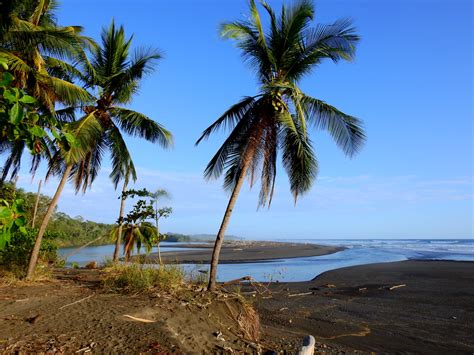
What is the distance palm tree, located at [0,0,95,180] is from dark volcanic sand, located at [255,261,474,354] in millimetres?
8718

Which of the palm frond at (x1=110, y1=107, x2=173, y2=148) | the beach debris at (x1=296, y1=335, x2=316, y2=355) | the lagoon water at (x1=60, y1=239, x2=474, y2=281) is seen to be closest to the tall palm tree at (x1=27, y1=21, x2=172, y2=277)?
the palm frond at (x1=110, y1=107, x2=173, y2=148)

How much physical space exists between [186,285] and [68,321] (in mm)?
2887

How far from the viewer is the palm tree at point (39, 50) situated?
9820mm

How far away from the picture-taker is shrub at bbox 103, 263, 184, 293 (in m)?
8.52

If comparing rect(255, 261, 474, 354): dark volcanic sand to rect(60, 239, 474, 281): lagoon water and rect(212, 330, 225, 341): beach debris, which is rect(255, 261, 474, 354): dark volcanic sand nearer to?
rect(212, 330, 225, 341): beach debris

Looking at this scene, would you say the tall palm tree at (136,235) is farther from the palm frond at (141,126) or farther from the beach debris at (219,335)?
the beach debris at (219,335)

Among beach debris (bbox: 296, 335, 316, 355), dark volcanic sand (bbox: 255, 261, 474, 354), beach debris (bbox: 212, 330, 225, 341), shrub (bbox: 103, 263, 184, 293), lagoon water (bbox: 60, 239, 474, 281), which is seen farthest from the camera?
lagoon water (bbox: 60, 239, 474, 281)

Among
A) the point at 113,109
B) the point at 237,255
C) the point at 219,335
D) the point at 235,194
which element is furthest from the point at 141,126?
the point at 237,255

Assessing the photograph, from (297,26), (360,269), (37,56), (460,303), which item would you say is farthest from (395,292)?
(37,56)

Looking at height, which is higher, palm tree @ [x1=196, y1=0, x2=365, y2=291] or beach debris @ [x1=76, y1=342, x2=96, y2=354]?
palm tree @ [x1=196, y1=0, x2=365, y2=291]

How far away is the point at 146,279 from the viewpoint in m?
8.56

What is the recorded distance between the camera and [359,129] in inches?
401

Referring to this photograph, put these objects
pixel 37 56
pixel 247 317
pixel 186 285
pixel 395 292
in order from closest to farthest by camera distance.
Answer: pixel 247 317 → pixel 186 285 → pixel 37 56 → pixel 395 292

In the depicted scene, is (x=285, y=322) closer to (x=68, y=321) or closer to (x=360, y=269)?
(x=68, y=321)
